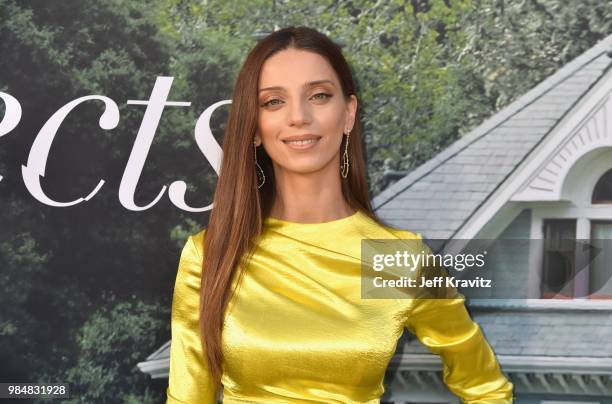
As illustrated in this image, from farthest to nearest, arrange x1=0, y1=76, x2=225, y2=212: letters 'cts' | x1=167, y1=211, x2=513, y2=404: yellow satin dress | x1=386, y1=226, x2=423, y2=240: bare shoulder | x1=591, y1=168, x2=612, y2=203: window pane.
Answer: x1=0, y1=76, x2=225, y2=212: letters 'cts'
x1=591, y1=168, x2=612, y2=203: window pane
x1=386, y1=226, x2=423, y2=240: bare shoulder
x1=167, y1=211, x2=513, y2=404: yellow satin dress

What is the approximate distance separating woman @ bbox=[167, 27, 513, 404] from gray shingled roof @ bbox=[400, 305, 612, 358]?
0.21m

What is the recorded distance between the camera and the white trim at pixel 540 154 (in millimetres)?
2658

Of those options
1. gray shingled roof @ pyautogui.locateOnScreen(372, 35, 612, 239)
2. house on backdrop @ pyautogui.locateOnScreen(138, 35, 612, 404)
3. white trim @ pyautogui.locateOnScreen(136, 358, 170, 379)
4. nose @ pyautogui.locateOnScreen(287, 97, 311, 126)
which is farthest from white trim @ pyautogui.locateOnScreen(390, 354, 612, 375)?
nose @ pyautogui.locateOnScreen(287, 97, 311, 126)

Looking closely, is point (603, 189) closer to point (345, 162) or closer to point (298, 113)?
point (345, 162)

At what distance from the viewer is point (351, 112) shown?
2422 mm

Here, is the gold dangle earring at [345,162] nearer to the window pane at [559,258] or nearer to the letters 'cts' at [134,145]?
the letters 'cts' at [134,145]

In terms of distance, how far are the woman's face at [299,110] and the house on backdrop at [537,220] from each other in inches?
17.6

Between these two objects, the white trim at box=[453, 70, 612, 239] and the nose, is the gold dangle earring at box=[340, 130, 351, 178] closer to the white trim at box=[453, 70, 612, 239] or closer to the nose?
the nose

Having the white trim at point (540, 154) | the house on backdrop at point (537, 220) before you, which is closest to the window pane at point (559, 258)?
the house on backdrop at point (537, 220)

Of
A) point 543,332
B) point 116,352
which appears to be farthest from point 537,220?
point 116,352

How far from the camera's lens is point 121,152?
2768 millimetres

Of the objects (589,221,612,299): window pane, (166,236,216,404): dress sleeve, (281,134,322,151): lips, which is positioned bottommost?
(166,236,216,404): dress sleeve

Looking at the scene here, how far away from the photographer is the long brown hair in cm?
230

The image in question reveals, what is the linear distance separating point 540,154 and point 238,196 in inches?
36.3
